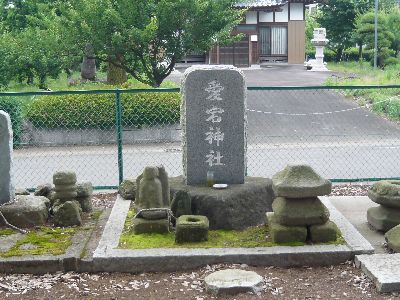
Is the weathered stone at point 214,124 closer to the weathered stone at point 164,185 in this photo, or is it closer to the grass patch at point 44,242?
the weathered stone at point 164,185

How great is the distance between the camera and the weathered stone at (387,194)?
6.45 metres

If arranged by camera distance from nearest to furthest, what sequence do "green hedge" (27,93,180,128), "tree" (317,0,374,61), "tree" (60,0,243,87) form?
"green hedge" (27,93,180,128) < "tree" (60,0,243,87) < "tree" (317,0,374,61)

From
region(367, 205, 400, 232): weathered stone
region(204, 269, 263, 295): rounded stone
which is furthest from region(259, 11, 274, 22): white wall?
region(204, 269, 263, 295): rounded stone

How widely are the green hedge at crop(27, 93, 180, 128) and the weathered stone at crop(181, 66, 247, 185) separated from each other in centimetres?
720

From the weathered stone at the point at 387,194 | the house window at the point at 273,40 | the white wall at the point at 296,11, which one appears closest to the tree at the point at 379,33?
the white wall at the point at 296,11

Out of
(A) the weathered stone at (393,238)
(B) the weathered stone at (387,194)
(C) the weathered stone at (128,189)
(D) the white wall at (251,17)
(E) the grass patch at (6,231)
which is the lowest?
(E) the grass patch at (6,231)

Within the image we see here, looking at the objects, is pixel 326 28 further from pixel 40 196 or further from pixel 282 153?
pixel 40 196

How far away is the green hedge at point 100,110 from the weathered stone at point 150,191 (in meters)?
7.56

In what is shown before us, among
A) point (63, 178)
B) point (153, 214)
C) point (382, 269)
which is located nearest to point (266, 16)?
point (63, 178)

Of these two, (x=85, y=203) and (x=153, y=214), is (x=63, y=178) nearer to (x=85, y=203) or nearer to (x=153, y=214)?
(x=85, y=203)

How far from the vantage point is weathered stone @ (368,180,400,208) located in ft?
21.2

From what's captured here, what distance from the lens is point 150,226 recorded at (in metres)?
6.44

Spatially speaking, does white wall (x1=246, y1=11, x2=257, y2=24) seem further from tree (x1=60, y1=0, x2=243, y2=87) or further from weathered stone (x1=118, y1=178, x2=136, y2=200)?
weathered stone (x1=118, y1=178, x2=136, y2=200)

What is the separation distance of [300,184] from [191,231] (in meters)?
1.21
